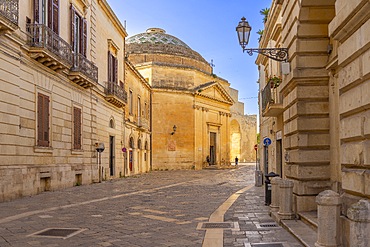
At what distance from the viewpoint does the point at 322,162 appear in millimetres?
8812

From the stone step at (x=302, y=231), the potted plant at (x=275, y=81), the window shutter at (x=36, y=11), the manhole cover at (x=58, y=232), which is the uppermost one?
the window shutter at (x=36, y=11)

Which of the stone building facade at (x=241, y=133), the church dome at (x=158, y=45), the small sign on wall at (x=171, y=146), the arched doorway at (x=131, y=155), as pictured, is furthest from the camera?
the stone building facade at (x=241, y=133)

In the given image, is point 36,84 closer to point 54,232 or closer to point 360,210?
point 54,232

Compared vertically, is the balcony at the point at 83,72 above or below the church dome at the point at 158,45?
below

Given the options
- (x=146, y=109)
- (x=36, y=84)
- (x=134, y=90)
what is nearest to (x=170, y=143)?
(x=146, y=109)

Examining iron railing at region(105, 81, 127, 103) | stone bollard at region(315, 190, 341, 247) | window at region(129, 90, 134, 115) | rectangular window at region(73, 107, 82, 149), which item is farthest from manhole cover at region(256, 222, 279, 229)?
window at region(129, 90, 134, 115)

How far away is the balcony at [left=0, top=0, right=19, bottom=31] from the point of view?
12.4 meters

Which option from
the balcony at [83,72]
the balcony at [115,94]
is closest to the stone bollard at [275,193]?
the balcony at [83,72]

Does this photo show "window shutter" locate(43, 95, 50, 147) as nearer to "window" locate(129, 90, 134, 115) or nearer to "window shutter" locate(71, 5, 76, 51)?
"window shutter" locate(71, 5, 76, 51)

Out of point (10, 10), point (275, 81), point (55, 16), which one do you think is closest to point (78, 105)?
point (55, 16)

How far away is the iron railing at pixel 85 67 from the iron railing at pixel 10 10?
18.2ft

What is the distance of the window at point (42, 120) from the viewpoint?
1579cm

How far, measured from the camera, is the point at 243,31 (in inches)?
451

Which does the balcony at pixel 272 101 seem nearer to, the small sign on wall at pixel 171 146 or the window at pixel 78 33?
the window at pixel 78 33
